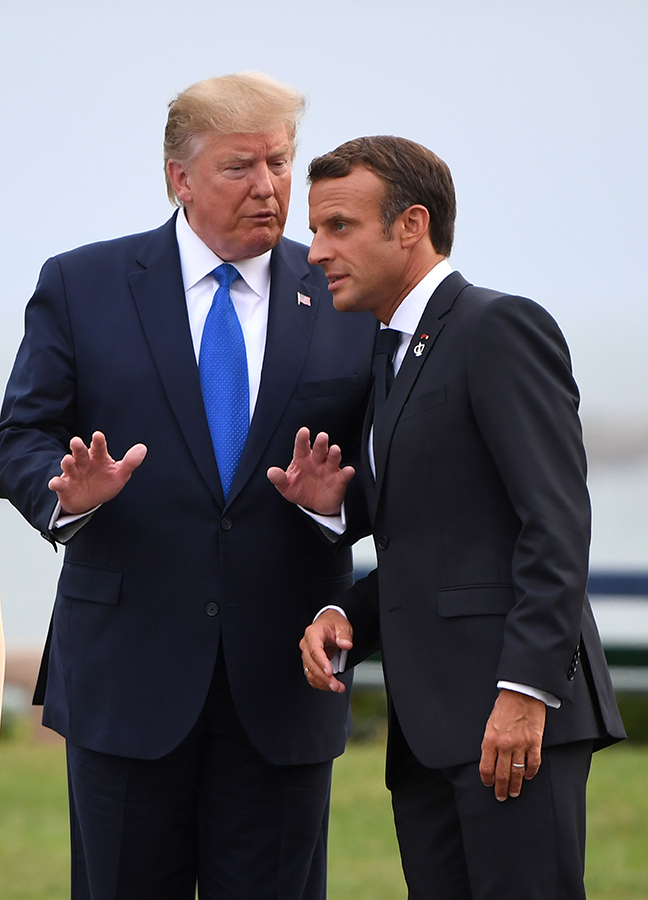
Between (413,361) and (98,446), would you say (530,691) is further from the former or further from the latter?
(98,446)

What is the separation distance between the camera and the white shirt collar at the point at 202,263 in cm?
243

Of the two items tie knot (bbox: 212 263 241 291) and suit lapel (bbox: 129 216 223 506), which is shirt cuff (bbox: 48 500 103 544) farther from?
tie knot (bbox: 212 263 241 291)

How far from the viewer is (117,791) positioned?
2.33 m

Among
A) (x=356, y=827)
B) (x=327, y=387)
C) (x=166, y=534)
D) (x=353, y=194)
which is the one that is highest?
(x=353, y=194)

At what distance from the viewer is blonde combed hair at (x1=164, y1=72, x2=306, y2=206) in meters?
2.33

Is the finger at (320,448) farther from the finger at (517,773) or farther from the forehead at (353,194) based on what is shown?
the finger at (517,773)

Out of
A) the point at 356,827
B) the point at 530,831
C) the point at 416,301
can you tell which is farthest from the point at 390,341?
the point at 356,827

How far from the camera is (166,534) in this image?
2307 millimetres

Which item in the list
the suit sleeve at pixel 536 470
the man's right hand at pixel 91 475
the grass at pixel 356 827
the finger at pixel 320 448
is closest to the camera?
the suit sleeve at pixel 536 470

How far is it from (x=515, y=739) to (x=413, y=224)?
871 millimetres

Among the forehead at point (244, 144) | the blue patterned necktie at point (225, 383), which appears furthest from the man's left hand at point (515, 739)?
the forehead at point (244, 144)

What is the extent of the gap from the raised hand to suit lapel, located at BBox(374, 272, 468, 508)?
0.16 metres

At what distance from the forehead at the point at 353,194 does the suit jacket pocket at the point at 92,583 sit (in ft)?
2.62

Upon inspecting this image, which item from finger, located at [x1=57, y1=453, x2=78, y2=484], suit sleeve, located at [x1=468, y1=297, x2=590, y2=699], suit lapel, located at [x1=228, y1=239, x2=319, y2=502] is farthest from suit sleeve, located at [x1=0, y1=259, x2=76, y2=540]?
suit sleeve, located at [x1=468, y1=297, x2=590, y2=699]
